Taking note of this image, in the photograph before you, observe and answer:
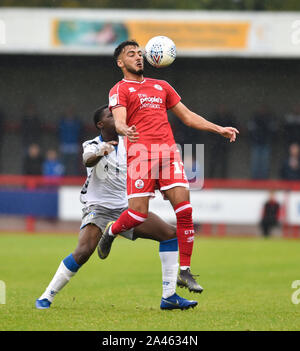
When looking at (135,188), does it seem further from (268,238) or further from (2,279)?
(268,238)

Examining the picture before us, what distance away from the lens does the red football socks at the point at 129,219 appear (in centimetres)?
731

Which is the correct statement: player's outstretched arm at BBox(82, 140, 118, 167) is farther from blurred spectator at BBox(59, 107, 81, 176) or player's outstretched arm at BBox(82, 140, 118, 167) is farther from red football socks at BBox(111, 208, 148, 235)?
blurred spectator at BBox(59, 107, 81, 176)

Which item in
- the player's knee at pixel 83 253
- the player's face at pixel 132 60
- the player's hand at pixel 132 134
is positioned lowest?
the player's knee at pixel 83 253

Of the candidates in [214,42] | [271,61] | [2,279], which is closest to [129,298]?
[2,279]

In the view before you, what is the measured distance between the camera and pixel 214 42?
21.8 metres

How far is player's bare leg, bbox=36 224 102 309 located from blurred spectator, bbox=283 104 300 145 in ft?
53.2

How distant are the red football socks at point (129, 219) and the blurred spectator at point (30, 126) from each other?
1572cm

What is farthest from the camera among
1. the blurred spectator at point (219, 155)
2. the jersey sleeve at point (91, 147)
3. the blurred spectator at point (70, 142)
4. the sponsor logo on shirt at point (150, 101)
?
the blurred spectator at point (219, 155)

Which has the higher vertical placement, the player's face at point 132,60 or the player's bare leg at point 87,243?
the player's face at point 132,60

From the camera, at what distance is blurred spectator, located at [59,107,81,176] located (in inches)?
876

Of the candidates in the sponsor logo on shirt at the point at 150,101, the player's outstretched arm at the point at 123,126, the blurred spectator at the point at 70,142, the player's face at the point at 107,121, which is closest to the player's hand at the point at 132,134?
the player's outstretched arm at the point at 123,126

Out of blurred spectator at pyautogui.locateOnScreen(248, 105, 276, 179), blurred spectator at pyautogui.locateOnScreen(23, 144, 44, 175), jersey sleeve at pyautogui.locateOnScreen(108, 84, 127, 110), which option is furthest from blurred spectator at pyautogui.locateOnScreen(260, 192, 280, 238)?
jersey sleeve at pyautogui.locateOnScreen(108, 84, 127, 110)

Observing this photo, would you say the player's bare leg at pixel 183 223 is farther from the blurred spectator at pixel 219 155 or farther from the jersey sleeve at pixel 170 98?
the blurred spectator at pixel 219 155
